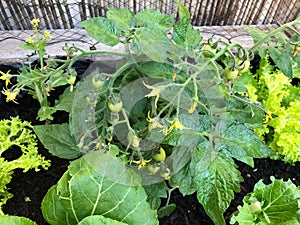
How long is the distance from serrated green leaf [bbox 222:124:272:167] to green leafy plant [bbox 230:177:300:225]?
0.20 m

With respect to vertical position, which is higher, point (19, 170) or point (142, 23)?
point (142, 23)

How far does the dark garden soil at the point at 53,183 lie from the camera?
107cm

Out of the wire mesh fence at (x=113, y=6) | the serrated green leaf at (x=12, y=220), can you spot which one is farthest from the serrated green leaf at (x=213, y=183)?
the wire mesh fence at (x=113, y=6)

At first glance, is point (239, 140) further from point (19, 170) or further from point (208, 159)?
point (19, 170)

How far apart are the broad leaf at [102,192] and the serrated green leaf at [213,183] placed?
0.12 m

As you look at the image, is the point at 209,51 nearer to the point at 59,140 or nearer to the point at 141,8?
the point at 59,140

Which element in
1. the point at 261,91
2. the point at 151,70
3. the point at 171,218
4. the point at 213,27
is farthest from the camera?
the point at 213,27

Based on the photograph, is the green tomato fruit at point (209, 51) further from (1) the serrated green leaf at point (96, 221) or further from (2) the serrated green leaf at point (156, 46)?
(1) the serrated green leaf at point (96, 221)

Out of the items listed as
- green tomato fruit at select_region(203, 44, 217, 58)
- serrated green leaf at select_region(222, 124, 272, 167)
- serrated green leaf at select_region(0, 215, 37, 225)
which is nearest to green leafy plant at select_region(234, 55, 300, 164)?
Answer: serrated green leaf at select_region(222, 124, 272, 167)

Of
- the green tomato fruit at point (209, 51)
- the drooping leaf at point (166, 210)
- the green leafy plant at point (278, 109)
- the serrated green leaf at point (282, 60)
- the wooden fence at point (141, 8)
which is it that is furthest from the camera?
the wooden fence at point (141, 8)

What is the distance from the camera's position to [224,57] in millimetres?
818

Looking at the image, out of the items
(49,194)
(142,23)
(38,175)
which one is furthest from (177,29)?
(38,175)

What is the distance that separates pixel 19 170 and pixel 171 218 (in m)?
0.45

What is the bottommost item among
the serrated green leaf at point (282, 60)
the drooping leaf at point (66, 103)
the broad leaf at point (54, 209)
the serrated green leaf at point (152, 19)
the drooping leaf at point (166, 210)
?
the drooping leaf at point (166, 210)
